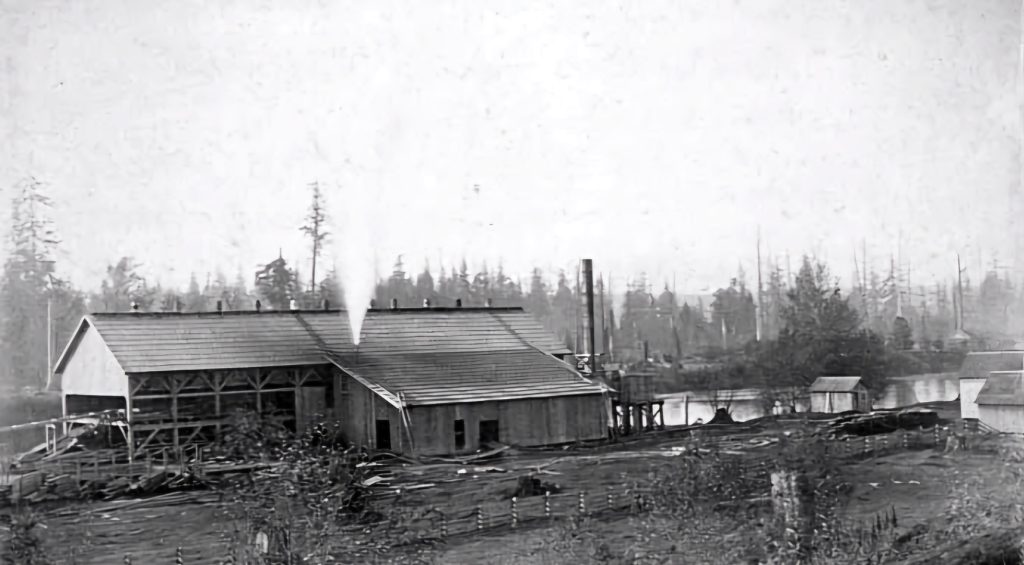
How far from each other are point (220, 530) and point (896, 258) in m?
3.64

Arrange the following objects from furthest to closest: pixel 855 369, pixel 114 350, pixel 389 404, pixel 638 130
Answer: pixel 855 369 < pixel 638 130 < pixel 389 404 < pixel 114 350

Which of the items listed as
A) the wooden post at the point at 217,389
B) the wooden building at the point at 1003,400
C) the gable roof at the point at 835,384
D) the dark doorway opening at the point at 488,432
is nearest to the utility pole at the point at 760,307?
the gable roof at the point at 835,384

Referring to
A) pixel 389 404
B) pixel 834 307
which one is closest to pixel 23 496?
pixel 389 404

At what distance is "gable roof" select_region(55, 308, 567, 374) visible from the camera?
3600mm

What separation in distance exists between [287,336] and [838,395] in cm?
285

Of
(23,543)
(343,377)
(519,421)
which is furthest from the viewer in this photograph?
(519,421)

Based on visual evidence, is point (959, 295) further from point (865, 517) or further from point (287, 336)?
point (287, 336)

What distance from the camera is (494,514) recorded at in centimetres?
418

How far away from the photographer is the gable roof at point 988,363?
18.1ft

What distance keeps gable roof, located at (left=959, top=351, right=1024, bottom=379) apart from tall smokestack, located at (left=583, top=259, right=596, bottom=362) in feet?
7.37

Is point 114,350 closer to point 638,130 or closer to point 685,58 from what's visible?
point 638,130

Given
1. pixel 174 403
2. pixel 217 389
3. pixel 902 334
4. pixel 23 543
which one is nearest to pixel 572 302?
pixel 217 389

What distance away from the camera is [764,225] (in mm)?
5113

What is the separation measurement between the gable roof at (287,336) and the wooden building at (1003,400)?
2.64m
